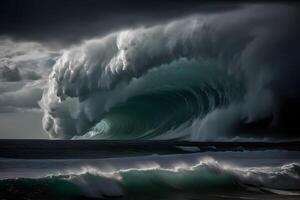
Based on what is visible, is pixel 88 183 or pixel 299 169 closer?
pixel 88 183

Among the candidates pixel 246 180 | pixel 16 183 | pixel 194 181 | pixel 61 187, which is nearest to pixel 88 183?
pixel 61 187

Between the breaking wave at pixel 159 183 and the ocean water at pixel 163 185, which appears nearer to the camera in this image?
the ocean water at pixel 163 185

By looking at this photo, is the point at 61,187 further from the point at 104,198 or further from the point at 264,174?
the point at 264,174

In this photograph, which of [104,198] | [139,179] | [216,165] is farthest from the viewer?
[216,165]

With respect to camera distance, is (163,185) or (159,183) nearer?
(163,185)

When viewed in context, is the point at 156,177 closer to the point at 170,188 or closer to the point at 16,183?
the point at 170,188

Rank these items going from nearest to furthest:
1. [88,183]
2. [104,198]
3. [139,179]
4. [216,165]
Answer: [104,198] → [88,183] → [139,179] → [216,165]

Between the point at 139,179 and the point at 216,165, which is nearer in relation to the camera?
the point at 139,179

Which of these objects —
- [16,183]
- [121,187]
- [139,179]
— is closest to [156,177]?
[139,179]

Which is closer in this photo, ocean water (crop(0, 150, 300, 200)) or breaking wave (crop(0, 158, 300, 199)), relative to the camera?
ocean water (crop(0, 150, 300, 200))
